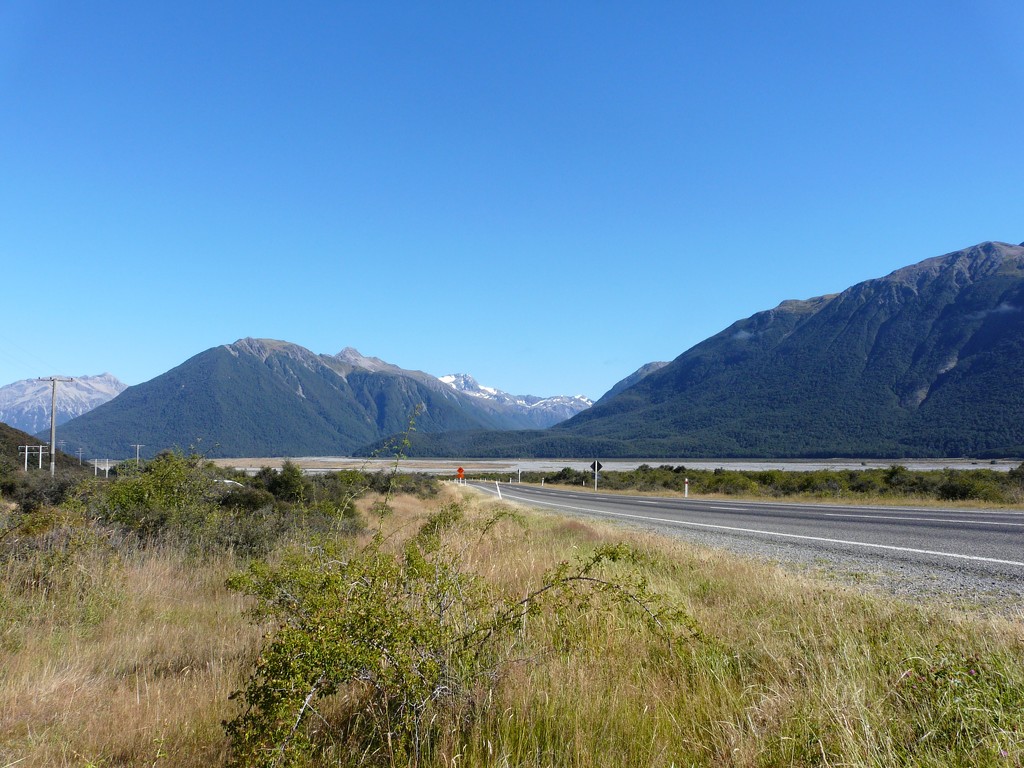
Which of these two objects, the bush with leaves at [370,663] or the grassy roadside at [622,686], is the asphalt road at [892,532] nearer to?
the grassy roadside at [622,686]

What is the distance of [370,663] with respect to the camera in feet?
9.62

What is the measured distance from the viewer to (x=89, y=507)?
993 centimetres

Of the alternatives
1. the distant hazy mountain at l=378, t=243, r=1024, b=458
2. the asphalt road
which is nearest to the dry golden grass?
the asphalt road

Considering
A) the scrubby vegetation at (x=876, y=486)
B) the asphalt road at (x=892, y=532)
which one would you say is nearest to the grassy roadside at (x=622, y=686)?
the asphalt road at (x=892, y=532)

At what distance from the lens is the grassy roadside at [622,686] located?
288 cm

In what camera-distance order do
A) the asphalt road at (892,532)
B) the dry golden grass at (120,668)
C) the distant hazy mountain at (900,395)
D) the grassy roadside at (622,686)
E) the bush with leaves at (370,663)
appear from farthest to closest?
the distant hazy mountain at (900,395) → the asphalt road at (892,532) → the dry golden grass at (120,668) → the grassy roadside at (622,686) → the bush with leaves at (370,663)

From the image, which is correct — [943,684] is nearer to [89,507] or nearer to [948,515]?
[89,507]

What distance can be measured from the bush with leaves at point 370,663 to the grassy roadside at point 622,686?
0.07 m

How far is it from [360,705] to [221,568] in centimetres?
535

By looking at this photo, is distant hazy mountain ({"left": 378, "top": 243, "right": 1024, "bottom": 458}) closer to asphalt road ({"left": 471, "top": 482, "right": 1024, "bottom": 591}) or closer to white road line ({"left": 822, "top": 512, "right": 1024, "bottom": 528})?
asphalt road ({"left": 471, "top": 482, "right": 1024, "bottom": 591})

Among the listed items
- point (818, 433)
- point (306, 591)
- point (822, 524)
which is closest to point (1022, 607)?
point (306, 591)

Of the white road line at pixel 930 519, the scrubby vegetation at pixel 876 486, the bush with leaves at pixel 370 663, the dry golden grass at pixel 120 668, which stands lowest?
the scrubby vegetation at pixel 876 486

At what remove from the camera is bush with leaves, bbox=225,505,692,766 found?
2.74 meters

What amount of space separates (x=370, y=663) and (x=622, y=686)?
4.82 feet
